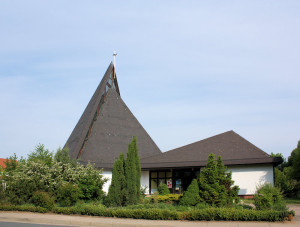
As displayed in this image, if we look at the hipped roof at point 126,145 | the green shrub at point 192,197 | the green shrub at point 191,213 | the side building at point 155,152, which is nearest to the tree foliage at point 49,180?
the green shrub at point 191,213

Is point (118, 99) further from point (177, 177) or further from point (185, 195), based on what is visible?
point (185, 195)

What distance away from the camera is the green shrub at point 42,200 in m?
15.3

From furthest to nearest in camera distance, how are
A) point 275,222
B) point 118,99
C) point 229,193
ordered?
1. point 118,99
2. point 229,193
3. point 275,222

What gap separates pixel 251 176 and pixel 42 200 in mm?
14301

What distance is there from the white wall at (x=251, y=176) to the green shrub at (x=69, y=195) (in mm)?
11366

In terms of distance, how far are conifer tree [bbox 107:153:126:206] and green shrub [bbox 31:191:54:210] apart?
9.08ft

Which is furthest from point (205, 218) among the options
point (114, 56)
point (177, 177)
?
point (114, 56)

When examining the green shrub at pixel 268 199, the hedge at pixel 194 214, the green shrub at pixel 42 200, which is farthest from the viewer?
the green shrub at pixel 42 200

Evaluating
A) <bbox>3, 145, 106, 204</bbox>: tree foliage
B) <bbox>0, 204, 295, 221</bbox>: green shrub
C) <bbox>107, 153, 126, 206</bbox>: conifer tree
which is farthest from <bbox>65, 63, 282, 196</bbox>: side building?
<bbox>0, 204, 295, 221</bbox>: green shrub

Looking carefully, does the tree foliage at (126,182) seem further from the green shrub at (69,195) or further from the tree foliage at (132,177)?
the green shrub at (69,195)

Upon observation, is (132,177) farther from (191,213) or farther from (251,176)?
(251,176)

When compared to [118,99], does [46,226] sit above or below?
below

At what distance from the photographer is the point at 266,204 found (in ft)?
43.3

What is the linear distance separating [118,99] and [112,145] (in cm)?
588
